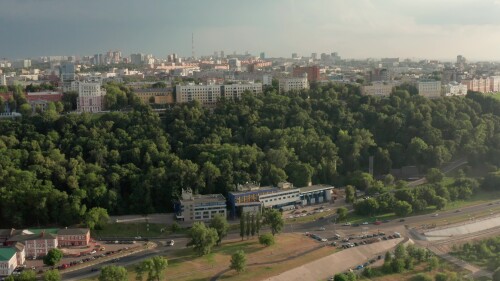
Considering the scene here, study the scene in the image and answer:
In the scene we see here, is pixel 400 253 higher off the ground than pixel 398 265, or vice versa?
pixel 400 253

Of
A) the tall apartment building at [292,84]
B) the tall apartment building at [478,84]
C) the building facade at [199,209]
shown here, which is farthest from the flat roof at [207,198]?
the tall apartment building at [478,84]

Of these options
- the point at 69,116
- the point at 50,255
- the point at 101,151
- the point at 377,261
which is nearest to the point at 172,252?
the point at 50,255

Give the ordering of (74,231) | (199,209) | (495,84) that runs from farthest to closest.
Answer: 1. (495,84)
2. (199,209)
3. (74,231)

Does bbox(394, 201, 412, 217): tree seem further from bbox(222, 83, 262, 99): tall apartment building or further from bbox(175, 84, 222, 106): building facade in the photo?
bbox(175, 84, 222, 106): building facade

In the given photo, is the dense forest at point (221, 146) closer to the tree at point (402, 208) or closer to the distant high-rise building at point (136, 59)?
the tree at point (402, 208)

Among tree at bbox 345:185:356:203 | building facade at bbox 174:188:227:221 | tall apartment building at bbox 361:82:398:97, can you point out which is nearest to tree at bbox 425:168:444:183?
tree at bbox 345:185:356:203

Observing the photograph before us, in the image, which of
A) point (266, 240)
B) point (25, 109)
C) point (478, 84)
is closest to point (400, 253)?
point (266, 240)

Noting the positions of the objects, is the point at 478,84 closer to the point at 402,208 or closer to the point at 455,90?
the point at 455,90
